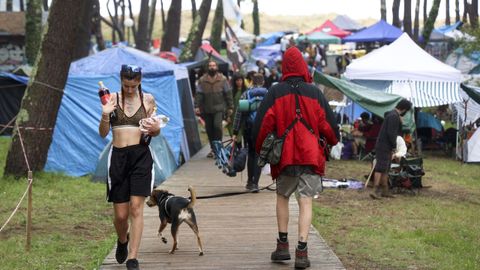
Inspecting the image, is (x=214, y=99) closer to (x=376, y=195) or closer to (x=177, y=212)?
(x=376, y=195)

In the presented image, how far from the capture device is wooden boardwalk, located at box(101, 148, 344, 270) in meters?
7.20

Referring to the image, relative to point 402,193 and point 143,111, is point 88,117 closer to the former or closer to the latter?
point 402,193

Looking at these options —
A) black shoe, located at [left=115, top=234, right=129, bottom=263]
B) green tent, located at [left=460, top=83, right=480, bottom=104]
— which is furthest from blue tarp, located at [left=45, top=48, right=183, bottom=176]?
black shoe, located at [left=115, top=234, right=129, bottom=263]

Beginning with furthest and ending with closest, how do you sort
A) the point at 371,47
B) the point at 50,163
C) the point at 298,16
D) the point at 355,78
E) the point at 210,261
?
the point at 298,16 < the point at 371,47 < the point at 355,78 < the point at 50,163 < the point at 210,261

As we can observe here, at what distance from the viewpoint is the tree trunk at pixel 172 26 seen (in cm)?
3073

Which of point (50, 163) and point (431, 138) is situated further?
point (431, 138)

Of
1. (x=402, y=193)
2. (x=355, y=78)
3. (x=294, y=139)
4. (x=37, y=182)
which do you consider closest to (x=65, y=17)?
(x=37, y=182)

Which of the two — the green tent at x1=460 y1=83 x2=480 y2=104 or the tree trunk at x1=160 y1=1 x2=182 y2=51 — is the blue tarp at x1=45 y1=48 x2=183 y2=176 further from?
the tree trunk at x1=160 y1=1 x2=182 y2=51

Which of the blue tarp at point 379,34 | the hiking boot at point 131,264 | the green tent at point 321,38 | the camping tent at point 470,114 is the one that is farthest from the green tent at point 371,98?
the green tent at point 321,38

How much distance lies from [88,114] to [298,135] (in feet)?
27.2

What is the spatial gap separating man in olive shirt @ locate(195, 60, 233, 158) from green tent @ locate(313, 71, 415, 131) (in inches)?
104

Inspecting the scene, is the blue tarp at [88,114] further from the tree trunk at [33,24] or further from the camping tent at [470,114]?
the tree trunk at [33,24]

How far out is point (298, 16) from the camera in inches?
4715

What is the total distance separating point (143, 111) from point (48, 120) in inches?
240
